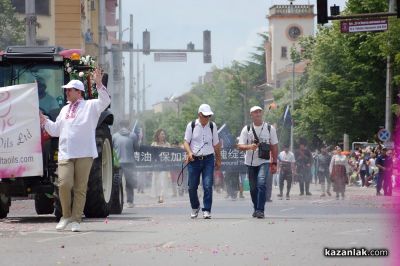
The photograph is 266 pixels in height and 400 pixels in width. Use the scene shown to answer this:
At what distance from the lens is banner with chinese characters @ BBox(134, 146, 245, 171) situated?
116 feet

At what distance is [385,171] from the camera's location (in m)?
40.6

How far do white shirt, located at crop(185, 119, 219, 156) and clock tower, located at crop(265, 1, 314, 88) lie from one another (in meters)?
144

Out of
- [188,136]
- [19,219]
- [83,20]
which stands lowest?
[19,219]

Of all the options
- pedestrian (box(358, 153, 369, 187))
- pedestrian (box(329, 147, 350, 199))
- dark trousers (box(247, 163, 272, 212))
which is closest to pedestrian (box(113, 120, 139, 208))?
dark trousers (box(247, 163, 272, 212))

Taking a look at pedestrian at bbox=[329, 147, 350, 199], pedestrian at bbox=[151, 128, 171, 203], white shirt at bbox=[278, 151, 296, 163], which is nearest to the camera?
pedestrian at bbox=[151, 128, 171, 203]

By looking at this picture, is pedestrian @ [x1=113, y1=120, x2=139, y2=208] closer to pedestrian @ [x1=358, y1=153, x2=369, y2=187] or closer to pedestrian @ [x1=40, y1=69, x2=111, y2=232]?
pedestrian @ [x1=40, y1=69, x2=111, y2=232]

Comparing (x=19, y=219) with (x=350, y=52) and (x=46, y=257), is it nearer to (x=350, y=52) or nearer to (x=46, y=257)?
(x=46, y=257)

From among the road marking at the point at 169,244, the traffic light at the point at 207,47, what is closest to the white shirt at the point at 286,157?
the traffic light at the point at 207,47

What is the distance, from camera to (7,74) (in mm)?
18172

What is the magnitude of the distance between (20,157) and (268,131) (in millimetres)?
3903

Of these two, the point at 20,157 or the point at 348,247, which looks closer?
the point at 348,247

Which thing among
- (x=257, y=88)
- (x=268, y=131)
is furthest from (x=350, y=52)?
(x=257, y=88)

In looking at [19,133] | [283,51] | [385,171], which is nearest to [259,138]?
[19,133]

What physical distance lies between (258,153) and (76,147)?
4.12m
